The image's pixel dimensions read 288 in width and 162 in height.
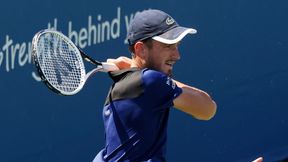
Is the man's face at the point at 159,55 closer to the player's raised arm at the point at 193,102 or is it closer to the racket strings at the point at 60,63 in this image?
the player's raised arm at the point at 193,102

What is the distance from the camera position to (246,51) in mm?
6883

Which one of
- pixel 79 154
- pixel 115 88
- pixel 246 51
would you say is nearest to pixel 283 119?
pixel 246 51

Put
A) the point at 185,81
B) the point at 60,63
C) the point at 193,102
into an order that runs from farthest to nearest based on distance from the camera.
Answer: the point at 185,81 → the point at 60,63 → the point at 193,102

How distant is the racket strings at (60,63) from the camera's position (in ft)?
12.6

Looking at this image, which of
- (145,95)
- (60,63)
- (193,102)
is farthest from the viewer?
(60,63)

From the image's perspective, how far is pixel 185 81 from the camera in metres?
6.38

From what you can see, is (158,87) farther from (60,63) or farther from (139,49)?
(60,63)

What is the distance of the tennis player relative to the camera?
357 centimetres

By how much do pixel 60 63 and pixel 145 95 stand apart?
588 mm

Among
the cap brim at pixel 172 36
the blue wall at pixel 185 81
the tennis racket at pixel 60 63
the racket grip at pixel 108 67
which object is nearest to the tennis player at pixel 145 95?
the cap brim at pixel 172 36

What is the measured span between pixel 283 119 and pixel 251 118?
17.7 inches

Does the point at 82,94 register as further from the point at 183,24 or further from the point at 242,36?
the point at 242,36

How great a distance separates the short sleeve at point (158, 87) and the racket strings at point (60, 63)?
462 mm

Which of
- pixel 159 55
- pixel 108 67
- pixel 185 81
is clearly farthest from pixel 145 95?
pixel 185 81
